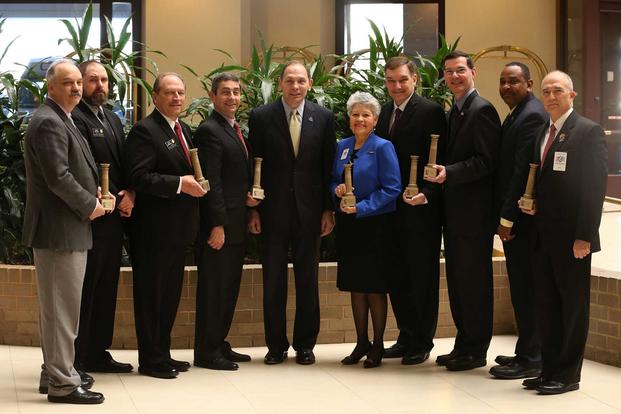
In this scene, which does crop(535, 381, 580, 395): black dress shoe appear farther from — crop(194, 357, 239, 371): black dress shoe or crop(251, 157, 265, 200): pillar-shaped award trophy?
crop(251, 157, 265, 200): pillar-shaped award trophy

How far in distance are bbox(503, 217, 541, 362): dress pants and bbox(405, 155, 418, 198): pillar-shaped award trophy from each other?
0.50 meters

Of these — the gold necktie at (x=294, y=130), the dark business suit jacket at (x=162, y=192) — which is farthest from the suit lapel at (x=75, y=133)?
the gold necktie at (x=294, y=130)

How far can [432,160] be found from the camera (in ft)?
16.5

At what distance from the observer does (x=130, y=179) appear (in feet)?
16.1

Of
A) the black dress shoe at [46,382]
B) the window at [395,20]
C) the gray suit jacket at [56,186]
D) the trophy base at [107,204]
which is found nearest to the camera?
the gray suit jacket at [56,186]

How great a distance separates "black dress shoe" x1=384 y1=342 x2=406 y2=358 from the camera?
17.8ft

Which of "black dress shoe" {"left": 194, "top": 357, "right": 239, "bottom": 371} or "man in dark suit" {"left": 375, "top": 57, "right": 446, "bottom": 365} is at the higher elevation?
"man in dark suit" {"left": 375, "top": 57, "right": 446, "bottom": 365}

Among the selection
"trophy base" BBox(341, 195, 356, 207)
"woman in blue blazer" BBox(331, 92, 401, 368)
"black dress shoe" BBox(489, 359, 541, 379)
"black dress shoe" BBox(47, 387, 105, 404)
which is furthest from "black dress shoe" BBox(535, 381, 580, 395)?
"black dress shoe" BBox(47, 387, 105, 404)

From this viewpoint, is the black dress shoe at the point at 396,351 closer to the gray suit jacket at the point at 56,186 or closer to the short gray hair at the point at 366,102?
the short gray hair at the point at 366,102

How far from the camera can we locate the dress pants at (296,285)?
5.29m

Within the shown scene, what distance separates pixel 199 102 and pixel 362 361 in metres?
1.89

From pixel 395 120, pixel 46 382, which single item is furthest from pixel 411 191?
pixel 46 382

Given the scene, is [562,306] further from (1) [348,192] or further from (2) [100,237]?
(2) [100,237]

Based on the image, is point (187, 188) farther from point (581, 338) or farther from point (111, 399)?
point (581, 338)
